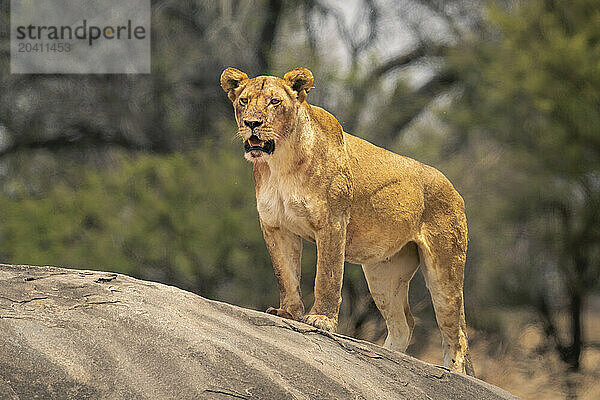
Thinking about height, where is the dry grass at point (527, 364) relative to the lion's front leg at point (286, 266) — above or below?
below

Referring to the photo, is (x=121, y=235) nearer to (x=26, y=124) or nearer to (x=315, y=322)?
(x=26, y=124)

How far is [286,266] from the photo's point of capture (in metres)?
4.74

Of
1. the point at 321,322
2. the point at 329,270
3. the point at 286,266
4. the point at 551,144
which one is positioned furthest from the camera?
the point at 551,144

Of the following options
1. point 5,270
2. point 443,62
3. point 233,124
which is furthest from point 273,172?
point 443,62

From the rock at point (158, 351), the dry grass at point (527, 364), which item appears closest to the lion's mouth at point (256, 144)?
the rock at point (158, 351)

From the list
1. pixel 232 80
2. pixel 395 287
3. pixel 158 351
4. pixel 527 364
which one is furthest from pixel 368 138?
pixel 158 351

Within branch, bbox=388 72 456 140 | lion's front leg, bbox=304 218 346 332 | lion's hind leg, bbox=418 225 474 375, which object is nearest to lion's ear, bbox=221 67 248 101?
lion's front leg, bbox=304 218 346 332

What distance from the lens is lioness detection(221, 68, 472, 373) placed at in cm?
448

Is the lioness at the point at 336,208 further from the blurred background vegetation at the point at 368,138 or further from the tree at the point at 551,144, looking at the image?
the tree at the point at 551,144

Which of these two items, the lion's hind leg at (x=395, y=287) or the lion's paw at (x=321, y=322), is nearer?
the lion's paw at (x=321, y=322)

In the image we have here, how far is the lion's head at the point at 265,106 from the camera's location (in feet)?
14.2

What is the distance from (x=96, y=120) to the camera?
1524cm

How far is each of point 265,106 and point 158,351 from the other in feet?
4.74

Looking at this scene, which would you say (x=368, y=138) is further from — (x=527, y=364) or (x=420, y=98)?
(x=527, y=364)
